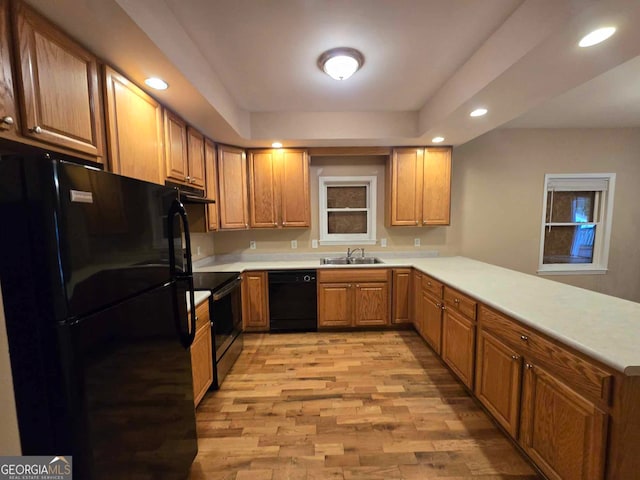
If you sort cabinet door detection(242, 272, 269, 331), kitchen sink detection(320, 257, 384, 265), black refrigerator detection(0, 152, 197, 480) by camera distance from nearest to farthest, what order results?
black refrigerator detection(0, 152, 197, 480), cabinet door detection(242, 272, 269, 331), kitchen sink detection(320, 257, 384, 265)

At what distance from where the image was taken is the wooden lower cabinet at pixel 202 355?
1.88m

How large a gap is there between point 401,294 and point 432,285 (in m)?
0.64

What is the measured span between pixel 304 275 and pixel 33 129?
2564 millimetres

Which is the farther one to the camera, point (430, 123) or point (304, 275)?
point (304, 275)

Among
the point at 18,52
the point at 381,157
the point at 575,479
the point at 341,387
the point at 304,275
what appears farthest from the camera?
the point at 381,157

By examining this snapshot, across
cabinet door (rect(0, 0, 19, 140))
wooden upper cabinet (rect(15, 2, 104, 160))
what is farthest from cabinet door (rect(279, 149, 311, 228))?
cabinet door (rect(0, 0, 19, 140))

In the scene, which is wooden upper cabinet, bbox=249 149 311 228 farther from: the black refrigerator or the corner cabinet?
the black refrigerator

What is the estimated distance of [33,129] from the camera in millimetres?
1028

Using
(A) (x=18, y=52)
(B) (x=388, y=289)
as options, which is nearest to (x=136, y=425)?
(A) (x=18, y=52)

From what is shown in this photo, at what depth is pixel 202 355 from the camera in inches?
78.3

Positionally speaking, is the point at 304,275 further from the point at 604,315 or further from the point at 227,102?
the point at 604,315

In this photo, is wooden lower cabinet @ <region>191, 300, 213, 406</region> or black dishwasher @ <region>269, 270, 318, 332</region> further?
black dishwasher @ <region>269, 270, 318, 332</region>

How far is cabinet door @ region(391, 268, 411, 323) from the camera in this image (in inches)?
128

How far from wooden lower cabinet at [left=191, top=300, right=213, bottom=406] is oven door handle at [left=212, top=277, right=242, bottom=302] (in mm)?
140
